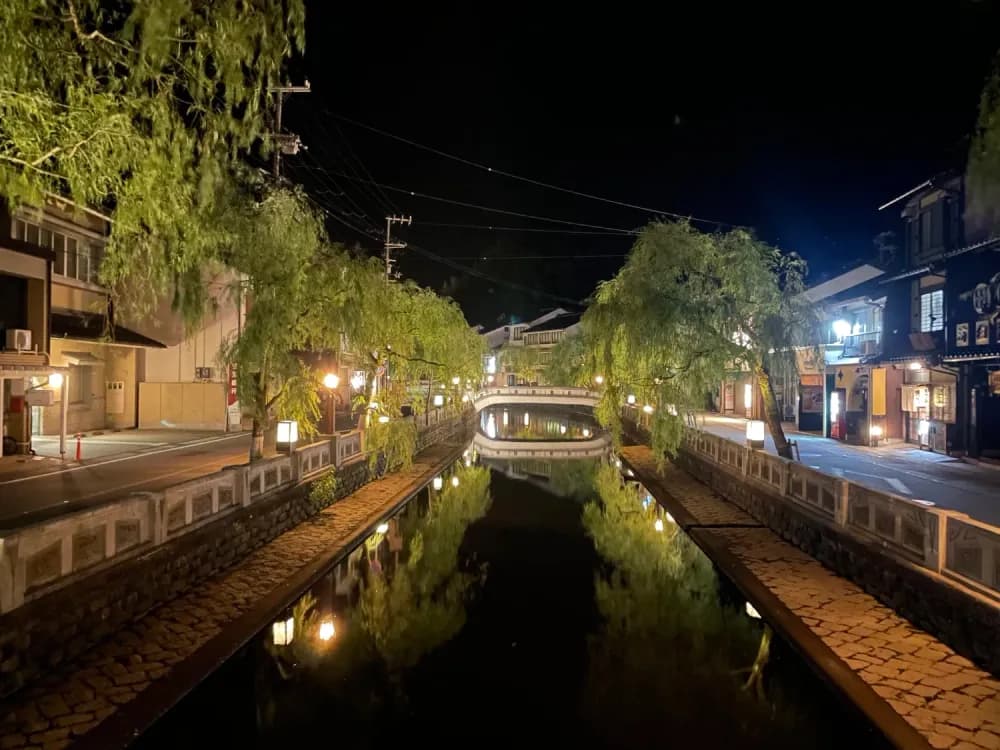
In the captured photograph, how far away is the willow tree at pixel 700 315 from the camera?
1460 cm

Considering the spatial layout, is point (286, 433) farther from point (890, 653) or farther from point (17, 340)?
point (890, 653)

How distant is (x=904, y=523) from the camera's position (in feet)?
26.5

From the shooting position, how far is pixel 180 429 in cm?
2658

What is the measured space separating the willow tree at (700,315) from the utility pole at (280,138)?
8.97m

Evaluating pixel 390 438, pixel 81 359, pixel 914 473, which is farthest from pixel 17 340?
pixel 914 473

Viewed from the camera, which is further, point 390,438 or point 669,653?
point 390,438

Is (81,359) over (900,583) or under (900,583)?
over

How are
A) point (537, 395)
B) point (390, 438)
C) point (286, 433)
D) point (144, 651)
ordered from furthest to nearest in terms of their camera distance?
point (537, 395)
point (390, 438)
point (286, 433)
point (144, 651)

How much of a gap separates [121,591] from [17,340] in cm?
1239

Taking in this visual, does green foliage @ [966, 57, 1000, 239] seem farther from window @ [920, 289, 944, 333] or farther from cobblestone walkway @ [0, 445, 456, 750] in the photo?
window @ [920, 289, 944, 333]

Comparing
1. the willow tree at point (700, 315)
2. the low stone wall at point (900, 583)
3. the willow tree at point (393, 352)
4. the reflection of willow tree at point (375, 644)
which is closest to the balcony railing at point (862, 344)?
the willow tree at point (700, 315)

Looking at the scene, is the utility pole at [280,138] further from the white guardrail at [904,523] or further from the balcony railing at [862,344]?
the balcony railing at [862,344]

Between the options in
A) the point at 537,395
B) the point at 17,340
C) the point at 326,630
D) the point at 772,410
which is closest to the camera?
the point at 326,630

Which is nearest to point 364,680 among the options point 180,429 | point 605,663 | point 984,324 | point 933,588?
point 605,663
